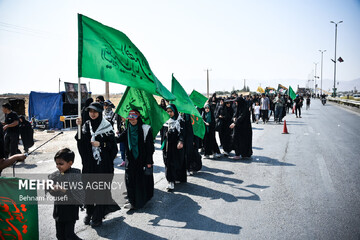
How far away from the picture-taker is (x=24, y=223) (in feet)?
9.04

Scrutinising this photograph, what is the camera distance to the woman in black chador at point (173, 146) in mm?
5633

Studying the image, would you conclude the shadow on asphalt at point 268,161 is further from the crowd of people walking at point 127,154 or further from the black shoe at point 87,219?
the black shoe at point 87,219

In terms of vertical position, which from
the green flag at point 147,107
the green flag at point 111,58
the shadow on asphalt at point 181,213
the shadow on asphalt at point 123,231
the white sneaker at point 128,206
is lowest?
the shadow on asphalt at point 123,231

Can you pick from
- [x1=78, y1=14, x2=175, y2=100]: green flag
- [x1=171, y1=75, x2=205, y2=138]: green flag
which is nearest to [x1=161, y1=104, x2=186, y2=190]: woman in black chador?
[x1=171, y1=75, x2=205, y2=138]: green flag

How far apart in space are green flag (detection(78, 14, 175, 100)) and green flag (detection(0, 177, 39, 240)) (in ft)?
5.57

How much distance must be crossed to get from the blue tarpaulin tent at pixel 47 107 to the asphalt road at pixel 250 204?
8999mm

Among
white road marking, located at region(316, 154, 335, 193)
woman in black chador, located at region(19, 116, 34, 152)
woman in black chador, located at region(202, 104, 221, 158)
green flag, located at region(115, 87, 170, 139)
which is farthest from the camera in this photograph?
woman in black chador, located at region(19, 116, 34, 152)

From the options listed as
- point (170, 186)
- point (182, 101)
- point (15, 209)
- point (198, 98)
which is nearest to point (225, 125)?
point (198, 98)

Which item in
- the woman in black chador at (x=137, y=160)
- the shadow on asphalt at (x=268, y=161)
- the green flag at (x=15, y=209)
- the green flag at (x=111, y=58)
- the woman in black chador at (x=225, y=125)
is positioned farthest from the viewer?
the woman in black chador at (x=225, y=125)

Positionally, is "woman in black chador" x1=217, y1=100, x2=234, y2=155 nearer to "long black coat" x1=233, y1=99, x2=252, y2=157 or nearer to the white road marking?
"long black coat" x1=233, y1=99, x2=252, y2=157

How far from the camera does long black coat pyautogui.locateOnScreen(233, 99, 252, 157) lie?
812 centimetres

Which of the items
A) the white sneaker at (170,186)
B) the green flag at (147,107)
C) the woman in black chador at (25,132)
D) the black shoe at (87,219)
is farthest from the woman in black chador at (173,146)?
the woman in black chador at (25,132)

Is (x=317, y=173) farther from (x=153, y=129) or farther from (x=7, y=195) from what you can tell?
(x=7, y=195)

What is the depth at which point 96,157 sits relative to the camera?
13.5 ft
